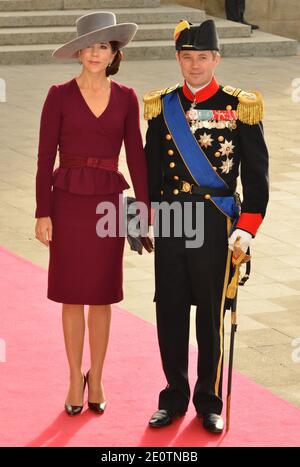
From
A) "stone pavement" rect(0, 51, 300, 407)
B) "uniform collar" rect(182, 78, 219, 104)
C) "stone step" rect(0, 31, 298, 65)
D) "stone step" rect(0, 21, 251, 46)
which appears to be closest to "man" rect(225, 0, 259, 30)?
"stone step" rect(0, 31, 298, 65)

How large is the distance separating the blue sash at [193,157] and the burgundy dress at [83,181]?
0.62 feet

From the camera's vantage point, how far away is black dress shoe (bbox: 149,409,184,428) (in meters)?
5.73

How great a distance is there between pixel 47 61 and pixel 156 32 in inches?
82.5

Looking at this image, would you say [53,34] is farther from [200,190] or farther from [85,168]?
[200,190]

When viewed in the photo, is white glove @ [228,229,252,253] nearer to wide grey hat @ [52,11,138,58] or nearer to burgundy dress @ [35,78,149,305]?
burgundy dress @ [35,78,149,305]

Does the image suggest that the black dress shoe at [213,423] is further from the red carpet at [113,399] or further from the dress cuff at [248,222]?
the dress cuff at [248,222]

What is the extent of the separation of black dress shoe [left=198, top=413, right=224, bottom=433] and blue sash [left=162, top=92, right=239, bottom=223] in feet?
2.90

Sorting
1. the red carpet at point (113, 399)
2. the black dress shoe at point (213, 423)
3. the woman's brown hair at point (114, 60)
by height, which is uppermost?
the woman's brown hair at point (114, 60)

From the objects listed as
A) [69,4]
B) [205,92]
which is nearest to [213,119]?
[205,92]

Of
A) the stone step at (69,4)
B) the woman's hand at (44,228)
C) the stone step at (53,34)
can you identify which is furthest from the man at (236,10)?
the woman's hand at (44,228)

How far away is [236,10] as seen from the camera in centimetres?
2062

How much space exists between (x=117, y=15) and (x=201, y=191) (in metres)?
13.7

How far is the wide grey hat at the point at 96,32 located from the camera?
18.5 ft
